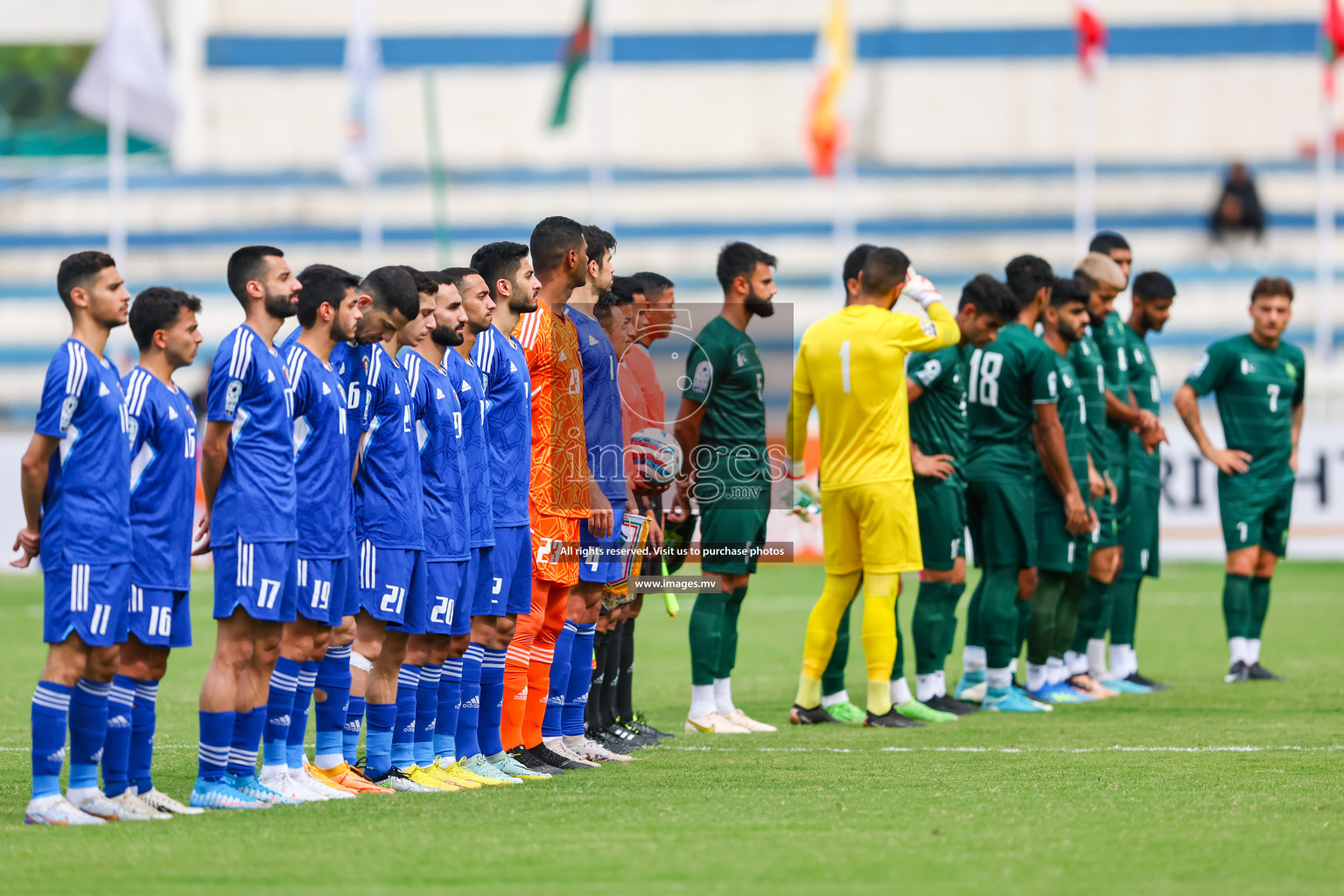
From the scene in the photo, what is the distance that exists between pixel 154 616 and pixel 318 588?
658mm

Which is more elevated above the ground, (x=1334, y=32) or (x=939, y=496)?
(x=1334, y=32)

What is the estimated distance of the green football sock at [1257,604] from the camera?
486 inches

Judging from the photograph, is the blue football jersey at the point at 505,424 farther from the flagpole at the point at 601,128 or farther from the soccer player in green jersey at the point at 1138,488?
the flagpole at the point at 601,128

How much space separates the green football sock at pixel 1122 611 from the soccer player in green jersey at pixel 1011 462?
4.80 feet

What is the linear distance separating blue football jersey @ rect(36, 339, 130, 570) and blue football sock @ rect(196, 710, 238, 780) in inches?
29.1

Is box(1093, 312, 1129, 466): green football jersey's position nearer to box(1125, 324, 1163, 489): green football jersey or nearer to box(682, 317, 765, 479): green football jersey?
box(1125, 324, 1163, 489): green football jersey

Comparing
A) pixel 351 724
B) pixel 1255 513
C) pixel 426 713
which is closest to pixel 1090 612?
pixel 1255 513

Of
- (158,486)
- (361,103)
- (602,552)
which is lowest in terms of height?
(602,552)

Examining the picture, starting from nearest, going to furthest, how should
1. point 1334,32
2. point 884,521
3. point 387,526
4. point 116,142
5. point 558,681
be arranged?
point 387,526, point 558,681, point 884,521, point 1334,32, point 116,142

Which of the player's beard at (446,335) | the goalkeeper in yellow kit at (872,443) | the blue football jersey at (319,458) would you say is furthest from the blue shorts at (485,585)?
the goalkeeper in yellow kit at (872,443)

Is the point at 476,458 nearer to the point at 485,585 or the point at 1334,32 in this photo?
the point at 485,585

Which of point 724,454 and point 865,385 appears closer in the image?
point 865,385

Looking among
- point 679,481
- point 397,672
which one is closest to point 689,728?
point 679,481

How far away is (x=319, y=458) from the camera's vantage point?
24.1 feet
